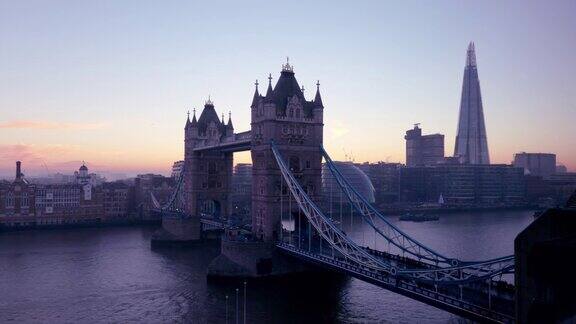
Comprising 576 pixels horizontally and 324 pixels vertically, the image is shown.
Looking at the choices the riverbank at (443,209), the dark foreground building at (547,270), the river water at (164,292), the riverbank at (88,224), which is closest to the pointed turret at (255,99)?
the river water at (164,292)

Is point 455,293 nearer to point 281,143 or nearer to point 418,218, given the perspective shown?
point 281,143

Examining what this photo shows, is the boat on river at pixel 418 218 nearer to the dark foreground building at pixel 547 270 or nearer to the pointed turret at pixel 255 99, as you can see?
the pointed turret at pixel 255 99

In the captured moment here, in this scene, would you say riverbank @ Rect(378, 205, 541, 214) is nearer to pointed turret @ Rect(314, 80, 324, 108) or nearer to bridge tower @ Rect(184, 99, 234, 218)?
bridge tower @ Rect(184, 99, 234, 218)

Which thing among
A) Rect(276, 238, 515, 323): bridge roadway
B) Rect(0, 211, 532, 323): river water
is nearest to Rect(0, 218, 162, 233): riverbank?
Rect(0, 211, 532, 323): river water

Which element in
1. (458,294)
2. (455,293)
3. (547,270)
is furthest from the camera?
(455,293)

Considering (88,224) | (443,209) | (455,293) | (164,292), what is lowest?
(164,292)

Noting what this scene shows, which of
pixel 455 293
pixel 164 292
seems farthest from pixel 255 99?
pixel 455 293

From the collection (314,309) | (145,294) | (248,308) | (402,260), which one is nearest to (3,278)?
(145,294)
